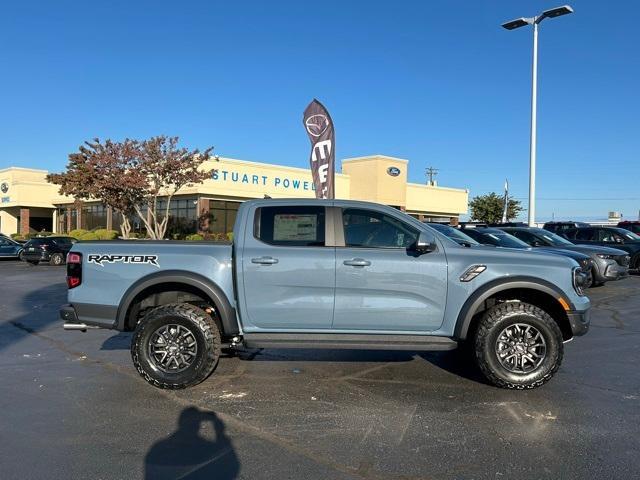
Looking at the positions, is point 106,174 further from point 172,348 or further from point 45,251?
point 172,348

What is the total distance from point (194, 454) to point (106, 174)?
27223mm

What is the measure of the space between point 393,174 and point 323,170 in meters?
29.6

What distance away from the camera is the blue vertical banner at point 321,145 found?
51.3 ft

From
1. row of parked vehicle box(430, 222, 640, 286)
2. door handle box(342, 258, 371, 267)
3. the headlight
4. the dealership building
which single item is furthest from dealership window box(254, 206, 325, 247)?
the dealership building

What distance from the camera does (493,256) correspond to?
18.8 feet

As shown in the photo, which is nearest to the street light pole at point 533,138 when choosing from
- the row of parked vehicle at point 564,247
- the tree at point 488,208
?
the row of parked vehicle at point 564,247

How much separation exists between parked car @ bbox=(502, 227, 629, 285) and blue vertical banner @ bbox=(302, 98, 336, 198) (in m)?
5.38

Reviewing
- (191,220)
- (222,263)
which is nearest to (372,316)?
(222,263)

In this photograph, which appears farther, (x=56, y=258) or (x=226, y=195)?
(x=226, y=195)

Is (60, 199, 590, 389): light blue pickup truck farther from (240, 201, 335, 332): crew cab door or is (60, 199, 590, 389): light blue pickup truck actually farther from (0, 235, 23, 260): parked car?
(0, 235, 23, 260): parked car

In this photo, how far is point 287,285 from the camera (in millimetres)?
5684

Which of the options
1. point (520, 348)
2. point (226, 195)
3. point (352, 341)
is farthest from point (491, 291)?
point (226, 195)

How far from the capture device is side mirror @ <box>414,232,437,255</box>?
218 inches

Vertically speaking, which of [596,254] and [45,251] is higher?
[596,254]
